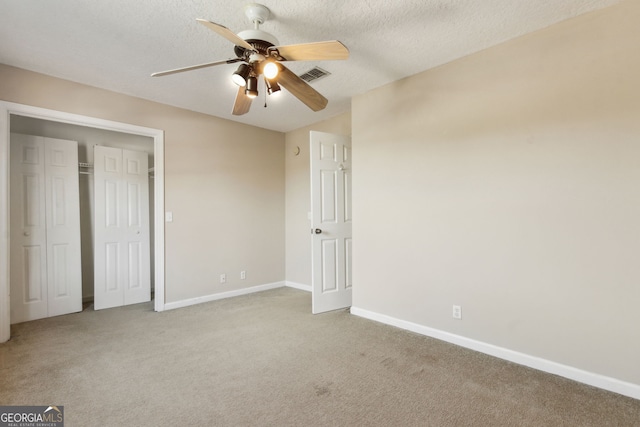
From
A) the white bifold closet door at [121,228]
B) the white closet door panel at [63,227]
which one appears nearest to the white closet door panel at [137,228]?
the white bifold closet door at [121,228]

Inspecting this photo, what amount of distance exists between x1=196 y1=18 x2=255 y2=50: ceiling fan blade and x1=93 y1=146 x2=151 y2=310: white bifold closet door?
3.24m

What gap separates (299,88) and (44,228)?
3.55m

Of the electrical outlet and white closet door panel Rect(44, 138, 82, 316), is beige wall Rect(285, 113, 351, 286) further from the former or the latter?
white closet door panel Rect(44, 138, 82, 316)

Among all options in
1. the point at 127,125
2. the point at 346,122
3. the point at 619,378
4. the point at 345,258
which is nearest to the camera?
the point at 619,378

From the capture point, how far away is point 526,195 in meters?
2.30

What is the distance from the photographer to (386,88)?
3.21 meters

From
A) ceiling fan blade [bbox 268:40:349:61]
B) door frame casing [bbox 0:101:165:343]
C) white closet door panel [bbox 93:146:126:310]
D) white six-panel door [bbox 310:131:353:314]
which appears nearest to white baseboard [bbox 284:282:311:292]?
white six-panel door [bbox 310:131:353:314]

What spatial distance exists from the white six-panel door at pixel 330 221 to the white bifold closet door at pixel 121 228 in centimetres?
249

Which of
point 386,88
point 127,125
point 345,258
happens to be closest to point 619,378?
point 345,258

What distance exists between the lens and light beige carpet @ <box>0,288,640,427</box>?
1760 mm

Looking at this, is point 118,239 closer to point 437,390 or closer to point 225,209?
point 225,209

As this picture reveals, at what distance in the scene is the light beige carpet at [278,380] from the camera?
5.77 feet

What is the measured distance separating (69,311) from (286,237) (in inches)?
116

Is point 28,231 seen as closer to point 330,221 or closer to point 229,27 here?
point 229,27
